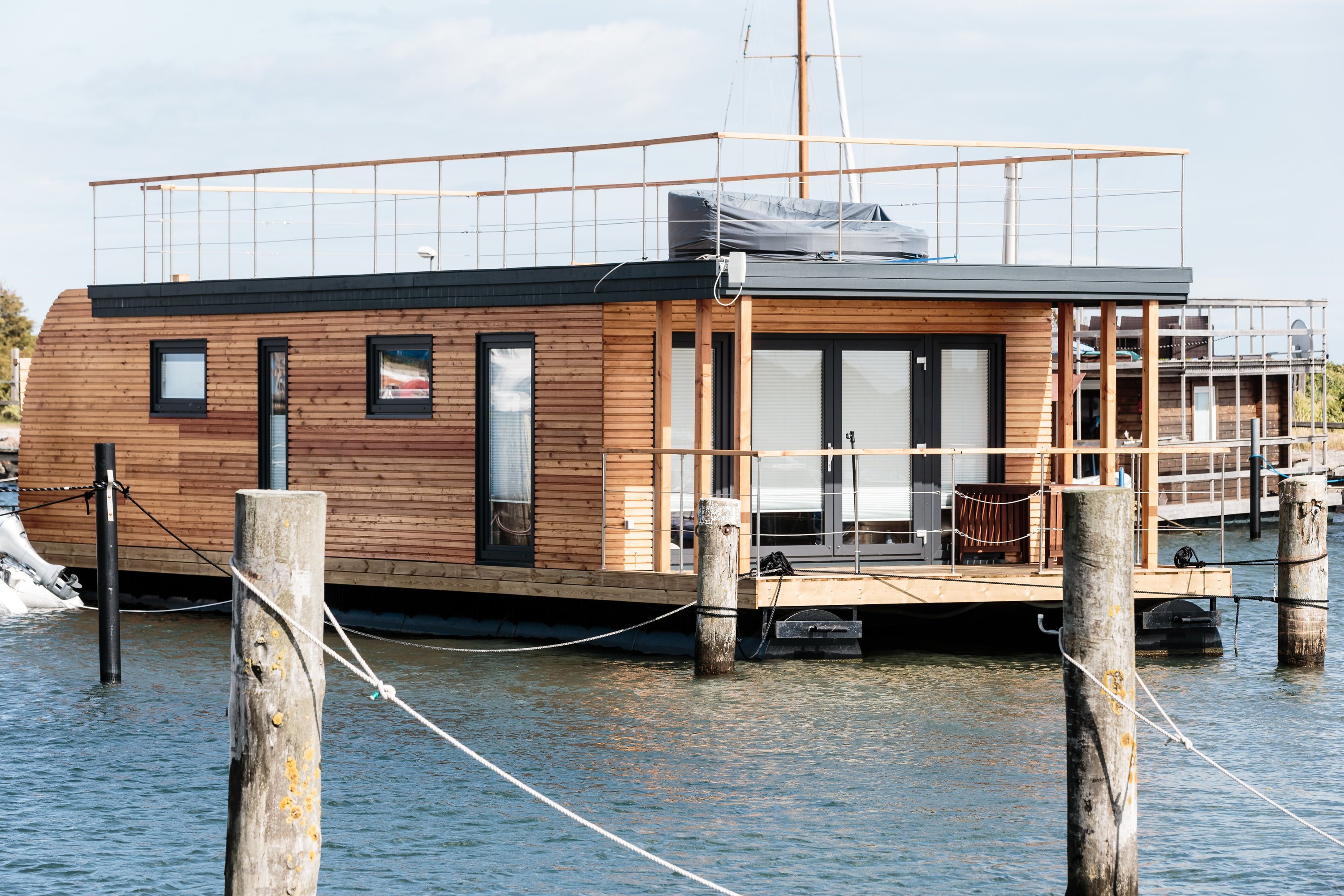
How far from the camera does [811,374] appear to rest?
1623 cm

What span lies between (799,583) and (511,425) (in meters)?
3.58

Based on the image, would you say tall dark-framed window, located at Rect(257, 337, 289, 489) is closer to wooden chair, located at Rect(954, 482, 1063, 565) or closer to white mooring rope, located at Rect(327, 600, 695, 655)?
white mooring rope, located at Rect(327, 600, 695, 655)

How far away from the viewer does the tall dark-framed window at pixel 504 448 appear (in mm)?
16031

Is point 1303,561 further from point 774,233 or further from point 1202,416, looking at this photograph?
point 1202,416

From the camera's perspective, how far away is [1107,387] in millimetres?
15867

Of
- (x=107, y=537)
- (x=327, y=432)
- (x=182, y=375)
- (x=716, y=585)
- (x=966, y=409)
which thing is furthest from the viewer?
(x=182, y=375)

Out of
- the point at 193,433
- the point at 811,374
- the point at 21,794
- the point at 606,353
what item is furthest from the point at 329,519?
the point at 21,794

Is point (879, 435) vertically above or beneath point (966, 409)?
beneath

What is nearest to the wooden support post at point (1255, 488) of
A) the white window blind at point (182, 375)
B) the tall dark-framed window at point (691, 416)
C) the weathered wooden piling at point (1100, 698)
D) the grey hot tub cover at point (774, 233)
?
the grey hot tub cover at point (774, 233)

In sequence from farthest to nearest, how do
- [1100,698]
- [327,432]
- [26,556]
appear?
[26,556] → [327,432] → [1100,698]

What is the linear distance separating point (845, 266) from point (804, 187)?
631 cm

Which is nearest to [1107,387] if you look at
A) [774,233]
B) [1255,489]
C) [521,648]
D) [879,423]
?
[879,423]

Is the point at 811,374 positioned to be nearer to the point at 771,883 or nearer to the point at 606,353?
the point at 606,353

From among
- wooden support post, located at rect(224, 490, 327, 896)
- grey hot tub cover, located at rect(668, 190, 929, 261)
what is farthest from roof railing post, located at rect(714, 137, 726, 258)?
wooden support post, located at rect(224, 490, 327, 896)
